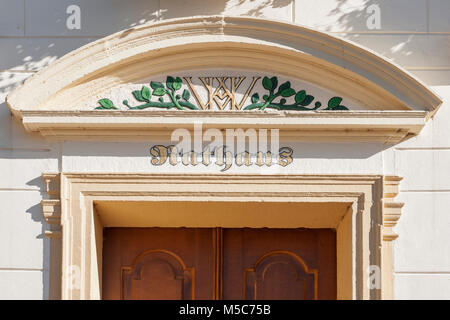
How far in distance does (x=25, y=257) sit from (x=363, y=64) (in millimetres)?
2663

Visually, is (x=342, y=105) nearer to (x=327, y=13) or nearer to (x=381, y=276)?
(x=327, y=13)

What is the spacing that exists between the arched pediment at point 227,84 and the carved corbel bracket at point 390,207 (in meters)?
0.30

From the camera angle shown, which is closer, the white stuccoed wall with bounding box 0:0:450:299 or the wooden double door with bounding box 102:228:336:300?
the white stuccoed wall with bounding box 0:0:450:299

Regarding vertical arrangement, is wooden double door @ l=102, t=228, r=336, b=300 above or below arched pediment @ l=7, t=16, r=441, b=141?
below

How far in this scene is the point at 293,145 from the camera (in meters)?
4.85

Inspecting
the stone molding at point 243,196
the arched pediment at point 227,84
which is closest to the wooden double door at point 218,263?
the stone molding at point 243,196

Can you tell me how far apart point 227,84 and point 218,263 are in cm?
135

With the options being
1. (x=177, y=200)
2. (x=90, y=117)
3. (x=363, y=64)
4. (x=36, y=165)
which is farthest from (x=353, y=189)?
(x=36, y=165)

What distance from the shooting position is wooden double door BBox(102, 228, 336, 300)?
206 inches

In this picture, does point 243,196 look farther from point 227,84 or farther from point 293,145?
point 227,84

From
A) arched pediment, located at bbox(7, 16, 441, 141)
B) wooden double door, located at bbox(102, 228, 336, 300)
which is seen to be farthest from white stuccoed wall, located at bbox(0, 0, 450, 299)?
wooden double door, located at bbox(102, 228, 336, 300)

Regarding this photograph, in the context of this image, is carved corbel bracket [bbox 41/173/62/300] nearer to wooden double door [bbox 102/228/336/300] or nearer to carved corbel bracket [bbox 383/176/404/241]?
wooden double door [bbox 102/228/336/300]

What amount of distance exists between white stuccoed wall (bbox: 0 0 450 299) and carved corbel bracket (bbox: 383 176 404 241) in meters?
0.06
